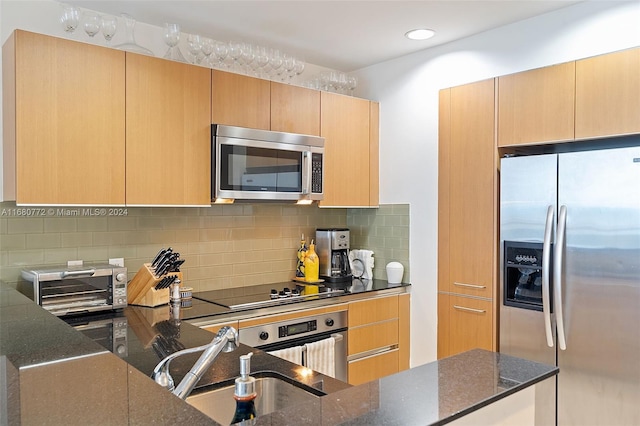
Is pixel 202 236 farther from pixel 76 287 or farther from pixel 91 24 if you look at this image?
pixel 91 24

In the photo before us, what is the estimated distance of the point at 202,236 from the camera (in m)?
3.26

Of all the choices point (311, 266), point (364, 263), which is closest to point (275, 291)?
point (311, 266)

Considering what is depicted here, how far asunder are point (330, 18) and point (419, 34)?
24.4 inches

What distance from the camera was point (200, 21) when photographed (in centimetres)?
293

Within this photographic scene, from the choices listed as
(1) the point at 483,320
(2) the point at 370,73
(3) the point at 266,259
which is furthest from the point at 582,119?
(3) the point at 266,259

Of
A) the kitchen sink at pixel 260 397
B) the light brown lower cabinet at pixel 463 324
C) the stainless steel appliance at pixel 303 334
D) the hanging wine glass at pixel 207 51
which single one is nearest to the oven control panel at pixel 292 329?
the stainless steel appliance at pixel 303 334

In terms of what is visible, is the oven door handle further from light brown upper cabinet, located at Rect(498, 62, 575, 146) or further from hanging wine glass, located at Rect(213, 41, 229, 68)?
light brown upper cabinet, located at Rect(498, 62, 575, 146)

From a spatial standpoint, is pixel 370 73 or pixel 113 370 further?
pixel 370 73

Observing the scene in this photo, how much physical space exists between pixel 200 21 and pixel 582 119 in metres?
2.21

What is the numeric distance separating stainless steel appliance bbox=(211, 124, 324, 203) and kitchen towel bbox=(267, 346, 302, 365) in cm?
91

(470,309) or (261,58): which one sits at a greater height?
(261,58)

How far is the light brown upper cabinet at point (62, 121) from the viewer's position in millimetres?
2275

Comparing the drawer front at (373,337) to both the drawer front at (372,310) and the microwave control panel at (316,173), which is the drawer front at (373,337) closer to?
the drawer front at (372,310)

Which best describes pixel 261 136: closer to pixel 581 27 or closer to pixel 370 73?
pixel 370 73
